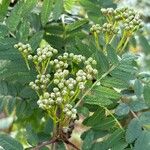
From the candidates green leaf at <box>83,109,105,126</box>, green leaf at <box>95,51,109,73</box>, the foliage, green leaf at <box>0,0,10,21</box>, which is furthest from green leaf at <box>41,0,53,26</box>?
green leaf at <box>83,109,105,126</box>

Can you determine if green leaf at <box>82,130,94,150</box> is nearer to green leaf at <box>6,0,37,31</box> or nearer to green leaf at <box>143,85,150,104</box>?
green leaf at <box>143,85,150,104</box>

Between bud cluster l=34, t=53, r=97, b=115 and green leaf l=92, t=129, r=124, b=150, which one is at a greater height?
bud cluster l=34, t=53, r=97, b=115

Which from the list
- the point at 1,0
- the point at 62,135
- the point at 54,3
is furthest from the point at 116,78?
the point at 1,0

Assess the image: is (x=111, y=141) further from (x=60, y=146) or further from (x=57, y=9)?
(x=57, y=9)

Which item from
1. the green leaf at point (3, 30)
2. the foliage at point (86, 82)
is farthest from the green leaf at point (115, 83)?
the green leaf at point (3, 30)

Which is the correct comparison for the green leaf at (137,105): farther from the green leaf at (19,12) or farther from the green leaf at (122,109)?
the green leaf at (19,12)

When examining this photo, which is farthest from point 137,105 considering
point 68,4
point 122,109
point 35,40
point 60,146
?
point 68,4
